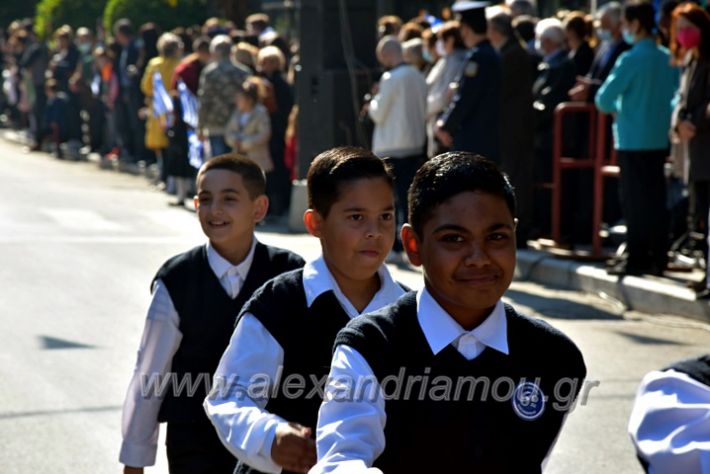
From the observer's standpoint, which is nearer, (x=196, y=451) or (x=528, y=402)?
(x=528, y=402)

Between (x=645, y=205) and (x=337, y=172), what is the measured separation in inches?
311

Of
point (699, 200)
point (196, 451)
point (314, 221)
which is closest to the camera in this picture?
point (314, 221)

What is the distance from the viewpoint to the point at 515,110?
12820 mm

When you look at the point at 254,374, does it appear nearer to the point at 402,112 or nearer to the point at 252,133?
the point at 402,112

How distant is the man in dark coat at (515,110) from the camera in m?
12.6

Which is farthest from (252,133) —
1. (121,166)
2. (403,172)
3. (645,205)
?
(121,166)

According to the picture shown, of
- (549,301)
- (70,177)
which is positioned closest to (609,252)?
(549,301)

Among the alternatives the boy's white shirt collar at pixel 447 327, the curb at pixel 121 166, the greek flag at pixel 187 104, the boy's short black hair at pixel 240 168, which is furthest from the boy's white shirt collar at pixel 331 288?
the curb at pixel 121 166

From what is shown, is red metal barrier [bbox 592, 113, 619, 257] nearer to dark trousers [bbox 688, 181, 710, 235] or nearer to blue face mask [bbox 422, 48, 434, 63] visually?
dark trousers [bbox 688, 181, 710, 235]

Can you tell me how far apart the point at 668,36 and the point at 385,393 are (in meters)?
9.93

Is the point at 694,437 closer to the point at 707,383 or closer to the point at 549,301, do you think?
the point at 707,383

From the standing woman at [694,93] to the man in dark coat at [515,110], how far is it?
6.36ft

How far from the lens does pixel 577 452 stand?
702cm

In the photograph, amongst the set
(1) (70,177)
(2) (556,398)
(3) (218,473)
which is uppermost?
(2) (556,398)
